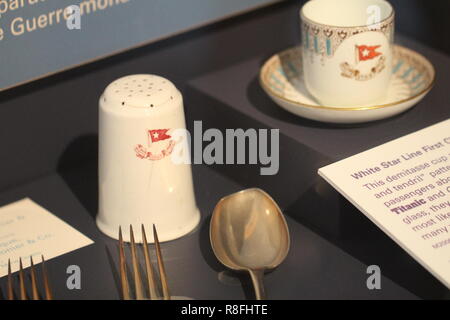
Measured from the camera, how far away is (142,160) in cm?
89

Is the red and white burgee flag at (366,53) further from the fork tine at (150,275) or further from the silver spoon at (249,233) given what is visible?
the fork tine at (150,275)

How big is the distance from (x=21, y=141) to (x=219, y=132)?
235 millimetres

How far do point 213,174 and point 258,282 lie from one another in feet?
0.84

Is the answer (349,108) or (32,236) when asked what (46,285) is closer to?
(32,236)

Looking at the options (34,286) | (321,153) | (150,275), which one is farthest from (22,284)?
(321,153)

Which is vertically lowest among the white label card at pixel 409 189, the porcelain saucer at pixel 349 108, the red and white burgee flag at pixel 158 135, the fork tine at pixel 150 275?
the fork tine at pixel 150 275

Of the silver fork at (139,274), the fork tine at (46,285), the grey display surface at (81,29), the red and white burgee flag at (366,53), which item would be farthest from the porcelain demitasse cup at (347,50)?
the fork tine at (46,285)

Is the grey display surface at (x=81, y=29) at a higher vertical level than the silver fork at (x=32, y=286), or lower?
higher

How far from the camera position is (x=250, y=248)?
2.90 feet

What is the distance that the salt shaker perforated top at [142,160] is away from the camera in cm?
88

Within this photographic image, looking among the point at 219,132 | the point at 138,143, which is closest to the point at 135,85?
the point at 138,143

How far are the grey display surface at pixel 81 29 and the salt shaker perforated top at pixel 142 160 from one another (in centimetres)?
10
